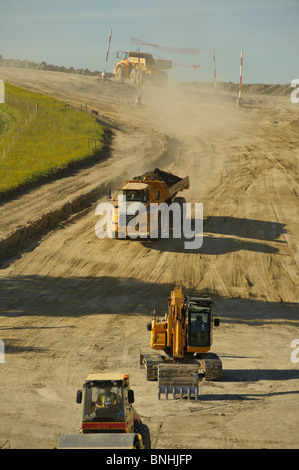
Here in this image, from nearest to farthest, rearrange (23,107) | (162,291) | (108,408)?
(108,408)
(162,291)
(23,107)

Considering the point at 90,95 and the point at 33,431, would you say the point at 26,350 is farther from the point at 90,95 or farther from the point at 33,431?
the point at 90,95

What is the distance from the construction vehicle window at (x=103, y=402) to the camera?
1118 centimetres

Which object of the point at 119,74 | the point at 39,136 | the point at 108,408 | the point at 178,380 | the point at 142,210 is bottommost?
the point at 178,380

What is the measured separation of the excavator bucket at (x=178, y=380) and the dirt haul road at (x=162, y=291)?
380 millimetres

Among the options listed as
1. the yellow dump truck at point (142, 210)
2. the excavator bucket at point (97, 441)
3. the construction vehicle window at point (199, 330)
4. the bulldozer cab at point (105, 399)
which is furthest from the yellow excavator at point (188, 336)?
the yellow dump truck at point (142, 210)

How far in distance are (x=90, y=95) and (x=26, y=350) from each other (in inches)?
1966

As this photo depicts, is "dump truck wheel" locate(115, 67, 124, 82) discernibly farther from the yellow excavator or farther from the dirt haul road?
the yellow excavator

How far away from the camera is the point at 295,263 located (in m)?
28.5

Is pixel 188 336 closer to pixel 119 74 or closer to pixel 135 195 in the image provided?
pixel 135 195

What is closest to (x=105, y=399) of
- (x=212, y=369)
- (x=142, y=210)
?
(x=212, y=369)

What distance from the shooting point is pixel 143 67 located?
73.7 m

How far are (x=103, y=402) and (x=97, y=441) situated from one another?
6.23 ft

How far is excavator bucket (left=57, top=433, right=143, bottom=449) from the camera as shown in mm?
9289
